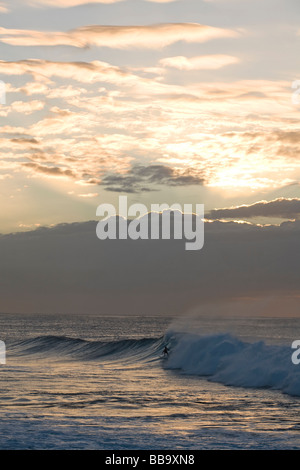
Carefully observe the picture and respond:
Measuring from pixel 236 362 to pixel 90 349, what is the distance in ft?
78.5

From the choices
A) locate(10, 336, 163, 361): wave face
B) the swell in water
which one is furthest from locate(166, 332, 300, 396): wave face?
locate(10, 336, 163, 361): wave face

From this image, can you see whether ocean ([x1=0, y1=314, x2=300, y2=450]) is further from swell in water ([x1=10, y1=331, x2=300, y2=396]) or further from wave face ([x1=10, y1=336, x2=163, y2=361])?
wave face ([x1=10, y1=336, x2=163, y2=361])

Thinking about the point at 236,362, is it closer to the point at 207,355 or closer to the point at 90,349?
the point at 207,355

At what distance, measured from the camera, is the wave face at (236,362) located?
1164 inches

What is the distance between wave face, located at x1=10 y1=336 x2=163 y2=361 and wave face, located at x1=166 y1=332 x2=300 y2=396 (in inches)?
160

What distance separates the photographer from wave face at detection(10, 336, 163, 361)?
5100cm

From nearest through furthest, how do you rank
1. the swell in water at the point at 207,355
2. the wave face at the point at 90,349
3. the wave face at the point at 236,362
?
the wave face at the point at 236,362 → the swell in water at the point at 207,355 → the wave face at the point at 90,349

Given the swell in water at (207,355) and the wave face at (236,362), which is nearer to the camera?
the wave face at (236,362)

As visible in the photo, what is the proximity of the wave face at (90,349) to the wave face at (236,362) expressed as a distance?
160 inches

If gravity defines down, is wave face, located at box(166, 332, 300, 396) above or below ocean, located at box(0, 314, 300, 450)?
above

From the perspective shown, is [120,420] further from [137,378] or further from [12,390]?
[137,378]

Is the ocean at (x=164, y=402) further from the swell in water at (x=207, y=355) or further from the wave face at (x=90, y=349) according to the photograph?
the wave face at (x=90, y=349)

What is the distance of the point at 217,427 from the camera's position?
60.3ft

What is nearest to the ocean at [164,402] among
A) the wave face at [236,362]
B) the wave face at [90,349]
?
the wave face at [236,362]
